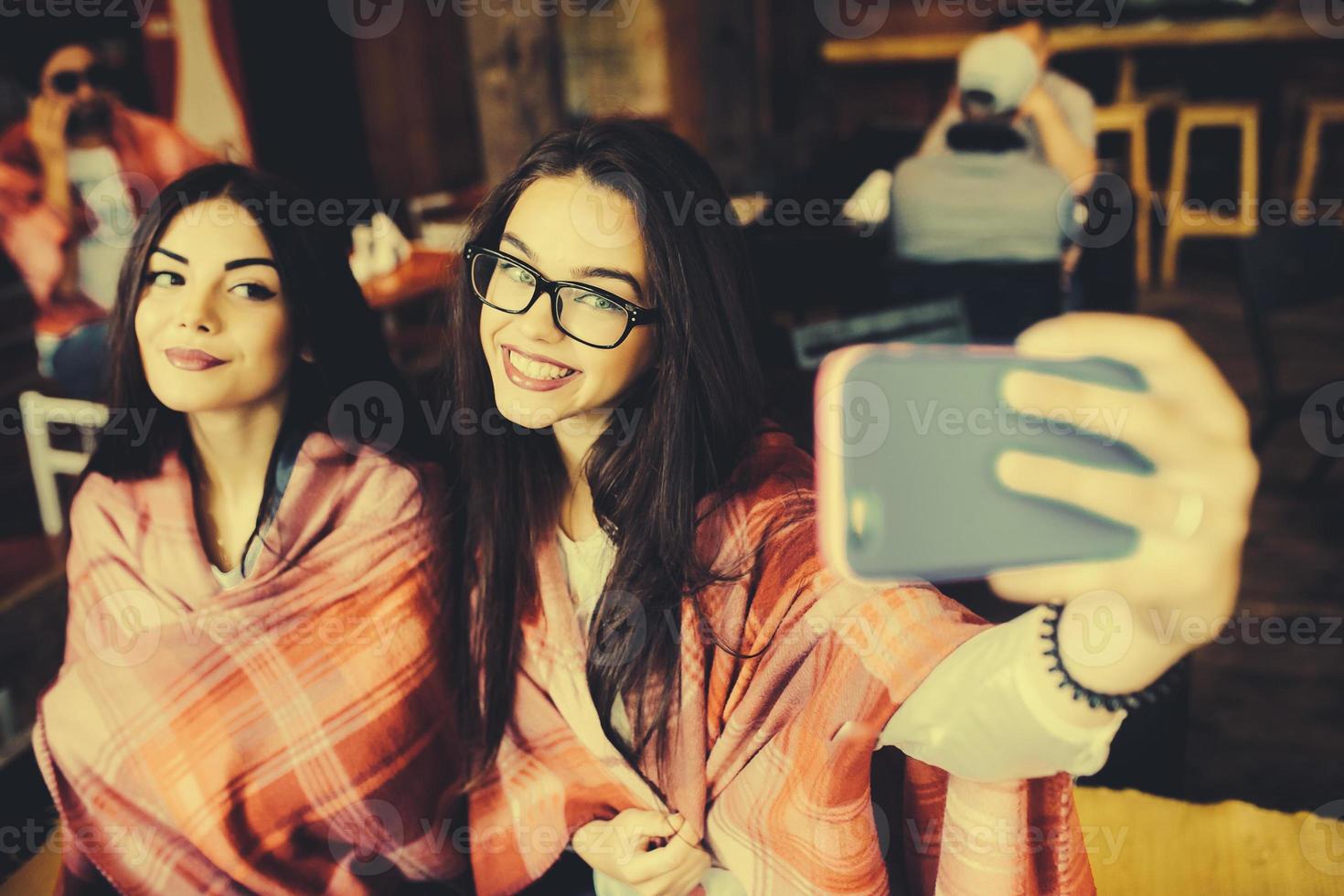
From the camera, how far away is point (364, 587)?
1.07 m

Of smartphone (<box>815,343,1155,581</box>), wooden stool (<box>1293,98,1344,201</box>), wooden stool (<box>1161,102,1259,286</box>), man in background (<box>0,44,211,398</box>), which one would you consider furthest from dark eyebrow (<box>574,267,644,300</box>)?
wooden stool (<box>1293,98,1344,201</box>)

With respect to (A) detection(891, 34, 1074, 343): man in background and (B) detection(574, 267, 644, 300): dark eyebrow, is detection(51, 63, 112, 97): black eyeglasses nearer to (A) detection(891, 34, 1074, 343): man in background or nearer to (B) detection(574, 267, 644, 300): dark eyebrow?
(A) detection(891, 34, 1074, 343): man in background

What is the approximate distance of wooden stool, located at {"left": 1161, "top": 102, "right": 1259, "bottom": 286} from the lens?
15.0 ft

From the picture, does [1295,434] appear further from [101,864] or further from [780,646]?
[101,864]

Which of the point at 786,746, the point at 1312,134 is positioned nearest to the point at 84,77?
the point at 786,746

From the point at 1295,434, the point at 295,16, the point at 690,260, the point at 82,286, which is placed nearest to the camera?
the point at 690,260

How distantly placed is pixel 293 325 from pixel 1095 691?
80 centimetres

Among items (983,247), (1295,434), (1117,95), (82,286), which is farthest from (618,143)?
(1117,95)

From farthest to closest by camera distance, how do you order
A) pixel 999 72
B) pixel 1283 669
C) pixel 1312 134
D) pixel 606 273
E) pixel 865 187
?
pixel 1312 134, pixel 865 187, pixel 999 72, pixel 1283 669, pixel 606 273

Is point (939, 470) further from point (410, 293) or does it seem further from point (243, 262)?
point (410, 293)

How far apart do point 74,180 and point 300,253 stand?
2.10m

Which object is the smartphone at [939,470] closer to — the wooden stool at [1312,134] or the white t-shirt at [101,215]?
the white t-shirt at [101,215]

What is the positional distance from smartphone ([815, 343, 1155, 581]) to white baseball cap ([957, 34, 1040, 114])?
7.40 feet

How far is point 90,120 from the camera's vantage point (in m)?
2.82
